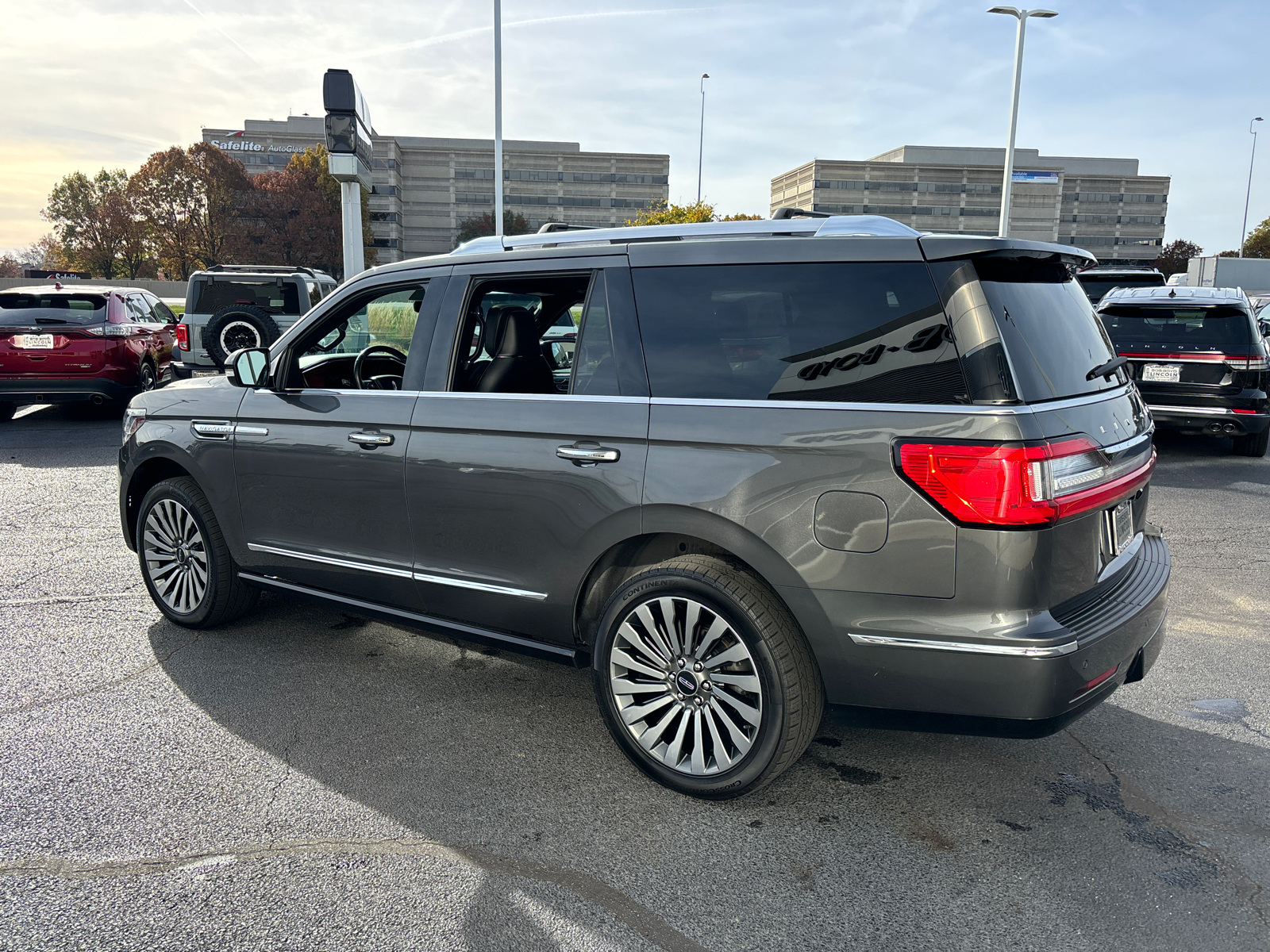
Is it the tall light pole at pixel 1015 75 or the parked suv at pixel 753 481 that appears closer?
the parked suv at pixel 753 481

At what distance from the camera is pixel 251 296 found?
1393 centimetres

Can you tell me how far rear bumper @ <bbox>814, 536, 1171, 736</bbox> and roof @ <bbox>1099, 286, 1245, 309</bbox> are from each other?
8041 millimetres

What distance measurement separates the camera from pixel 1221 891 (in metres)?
2.61

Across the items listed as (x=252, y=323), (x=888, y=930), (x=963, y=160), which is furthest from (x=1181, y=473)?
(x=963, y=160)

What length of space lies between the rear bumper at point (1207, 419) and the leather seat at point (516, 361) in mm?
8111

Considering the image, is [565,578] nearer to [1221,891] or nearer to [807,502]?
[807,502]

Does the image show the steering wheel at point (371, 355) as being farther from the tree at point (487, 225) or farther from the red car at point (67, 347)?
the tree at point (487, 225)

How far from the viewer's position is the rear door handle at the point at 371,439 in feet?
12.5

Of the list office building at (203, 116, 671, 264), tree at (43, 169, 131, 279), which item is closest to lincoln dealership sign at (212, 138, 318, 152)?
office building at (203, 116, 671, 264)

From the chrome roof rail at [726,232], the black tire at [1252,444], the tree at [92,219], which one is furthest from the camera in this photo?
the tree at [92,219]

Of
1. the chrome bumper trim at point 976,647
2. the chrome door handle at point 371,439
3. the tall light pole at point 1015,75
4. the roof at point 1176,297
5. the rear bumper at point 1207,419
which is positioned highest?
the tall light pole at point 1015,75

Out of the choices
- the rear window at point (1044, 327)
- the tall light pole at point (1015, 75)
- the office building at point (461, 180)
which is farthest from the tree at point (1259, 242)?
the rear window at point (1044, 327)

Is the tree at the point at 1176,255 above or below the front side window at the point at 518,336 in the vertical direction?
above

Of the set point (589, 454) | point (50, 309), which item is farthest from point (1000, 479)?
point (50, 309)
